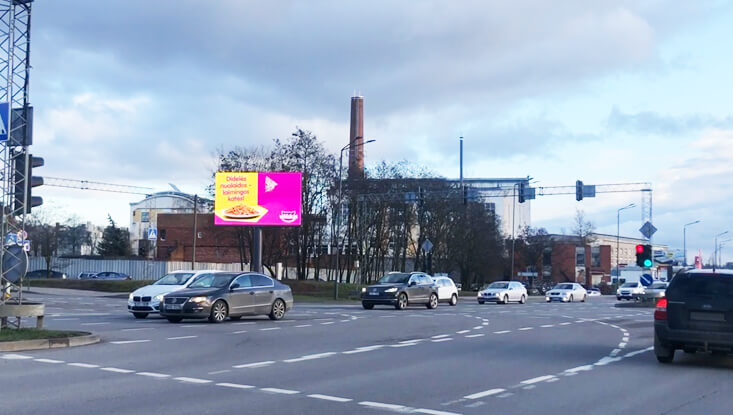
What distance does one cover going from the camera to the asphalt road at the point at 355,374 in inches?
399

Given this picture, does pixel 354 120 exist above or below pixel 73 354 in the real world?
above

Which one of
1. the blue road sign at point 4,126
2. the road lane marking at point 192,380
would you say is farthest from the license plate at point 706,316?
the blue road sign at point 4,126

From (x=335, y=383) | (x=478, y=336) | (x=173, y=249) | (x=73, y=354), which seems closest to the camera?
(x=335, y=383)

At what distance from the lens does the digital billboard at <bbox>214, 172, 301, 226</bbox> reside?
4756 centimetres

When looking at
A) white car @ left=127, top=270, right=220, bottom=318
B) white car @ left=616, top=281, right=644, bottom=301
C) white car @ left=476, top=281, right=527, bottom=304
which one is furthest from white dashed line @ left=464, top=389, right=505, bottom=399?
white car @ left=616, top=281, right=644, bottom=301

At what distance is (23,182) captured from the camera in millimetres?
17844

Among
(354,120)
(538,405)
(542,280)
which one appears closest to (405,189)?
(354,120)

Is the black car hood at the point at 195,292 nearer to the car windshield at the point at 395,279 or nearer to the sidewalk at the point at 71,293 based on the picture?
the car windshield at the point at 395,279

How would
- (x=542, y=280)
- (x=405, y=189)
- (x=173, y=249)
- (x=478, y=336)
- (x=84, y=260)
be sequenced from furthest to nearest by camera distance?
1. (x=542, y=280)
2. (x=173, y=249)
3. (x=84, y=260)
4. (x=405, y=189)
5. (x=478, y=336)

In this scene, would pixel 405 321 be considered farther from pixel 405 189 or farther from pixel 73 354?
pixel 405 189

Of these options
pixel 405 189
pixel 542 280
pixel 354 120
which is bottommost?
pixel 542 280

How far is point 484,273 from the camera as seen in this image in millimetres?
81688

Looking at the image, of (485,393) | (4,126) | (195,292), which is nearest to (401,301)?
(195,292)

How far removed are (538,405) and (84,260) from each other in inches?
2906
